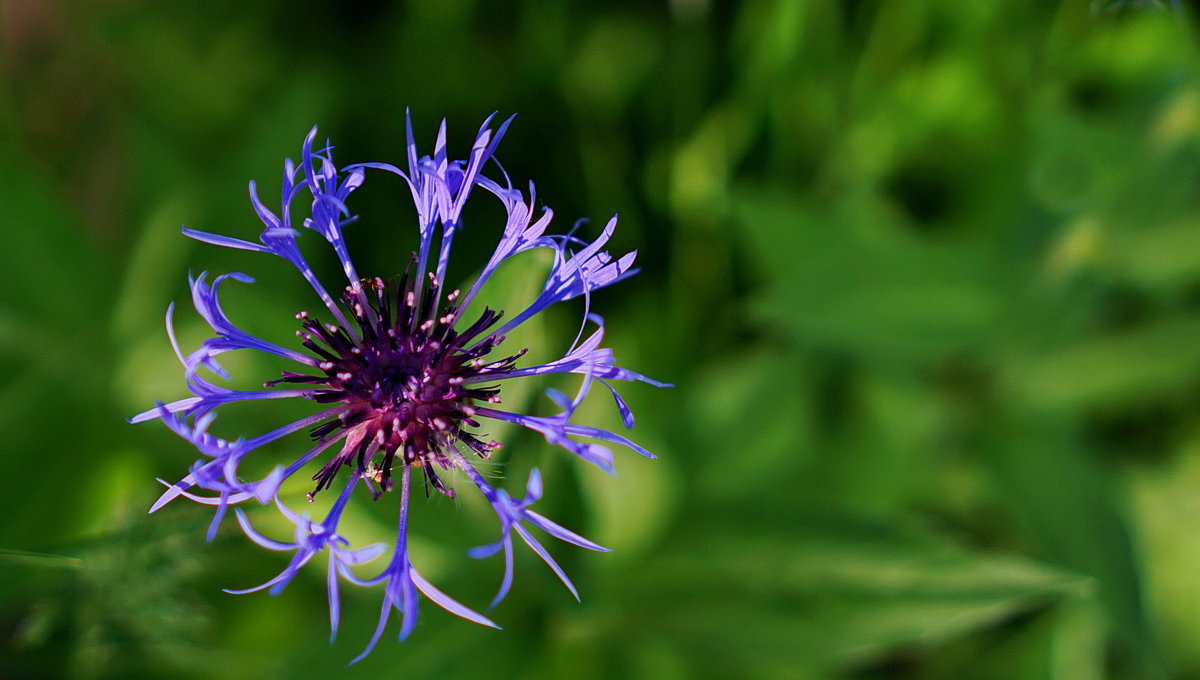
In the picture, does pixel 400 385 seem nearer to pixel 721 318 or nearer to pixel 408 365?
pixel 408 365

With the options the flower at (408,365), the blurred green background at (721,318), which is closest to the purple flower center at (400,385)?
the flower at (408,365)

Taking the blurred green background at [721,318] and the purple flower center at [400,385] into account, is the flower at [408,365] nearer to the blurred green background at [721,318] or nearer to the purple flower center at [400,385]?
the purple flower center at [400,385]

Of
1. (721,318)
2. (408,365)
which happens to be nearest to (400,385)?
(408,365)

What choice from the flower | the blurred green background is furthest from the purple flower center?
the blurred green background

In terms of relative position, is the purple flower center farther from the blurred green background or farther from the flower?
the blurred green background

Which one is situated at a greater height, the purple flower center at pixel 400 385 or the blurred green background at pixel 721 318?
the blurred green background at pixel 721 318

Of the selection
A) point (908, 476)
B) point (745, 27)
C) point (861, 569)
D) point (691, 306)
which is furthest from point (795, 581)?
point (745, 27)
